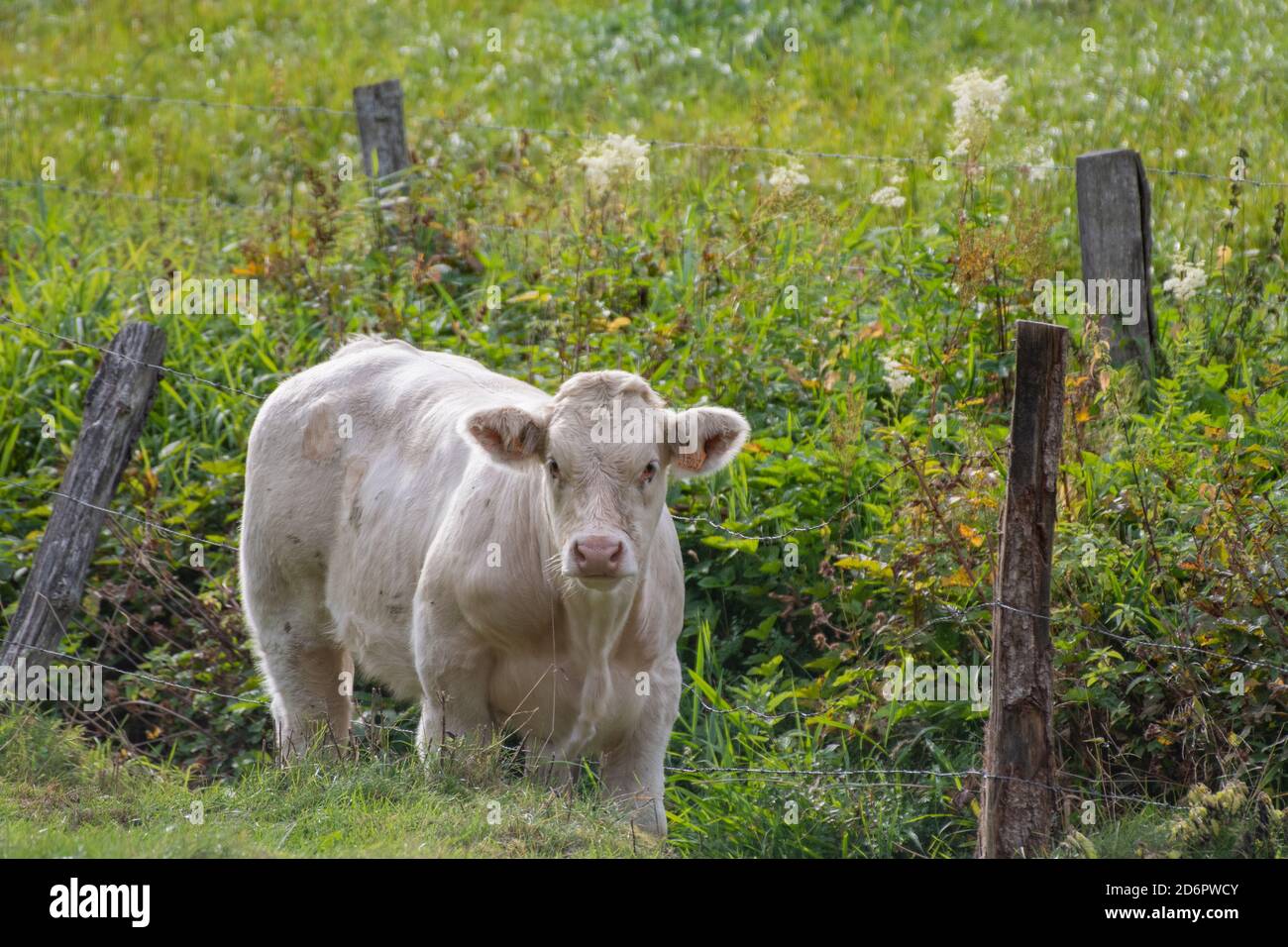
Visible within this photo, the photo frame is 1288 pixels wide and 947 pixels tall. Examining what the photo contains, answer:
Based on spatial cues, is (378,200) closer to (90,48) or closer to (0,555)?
(0,555)

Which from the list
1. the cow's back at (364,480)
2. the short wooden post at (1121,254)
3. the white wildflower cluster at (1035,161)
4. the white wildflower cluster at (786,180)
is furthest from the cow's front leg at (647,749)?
the white wildflower cluster at (1035,161)

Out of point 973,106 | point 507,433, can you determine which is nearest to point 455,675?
point 507,433

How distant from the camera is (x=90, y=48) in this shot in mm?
16328

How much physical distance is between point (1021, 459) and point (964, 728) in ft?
5.93

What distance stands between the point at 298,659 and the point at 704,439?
2.18 m

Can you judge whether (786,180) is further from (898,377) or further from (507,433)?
(507,433)

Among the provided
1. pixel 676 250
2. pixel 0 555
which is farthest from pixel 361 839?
pixel 676 250

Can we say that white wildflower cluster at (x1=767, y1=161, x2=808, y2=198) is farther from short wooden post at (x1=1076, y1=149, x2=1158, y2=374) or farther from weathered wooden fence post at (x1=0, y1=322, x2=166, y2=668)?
weathered wooden fence post at (x1=0, y1=322, x2=166, y2=668)

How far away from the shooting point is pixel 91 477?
734cm

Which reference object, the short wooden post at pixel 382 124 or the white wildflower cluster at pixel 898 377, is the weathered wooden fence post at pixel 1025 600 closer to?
the white wildflower cluster at pixel 898 377

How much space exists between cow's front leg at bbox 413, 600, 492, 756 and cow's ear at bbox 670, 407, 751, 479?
3.08 feet

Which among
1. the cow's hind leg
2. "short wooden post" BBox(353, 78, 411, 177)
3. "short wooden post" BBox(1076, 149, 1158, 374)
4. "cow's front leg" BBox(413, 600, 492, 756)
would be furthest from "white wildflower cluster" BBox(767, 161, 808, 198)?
"cow's front leg" BBox(413, 600, 492, 756)

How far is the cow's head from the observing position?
5.16 metres

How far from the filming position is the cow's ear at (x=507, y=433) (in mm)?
5379
